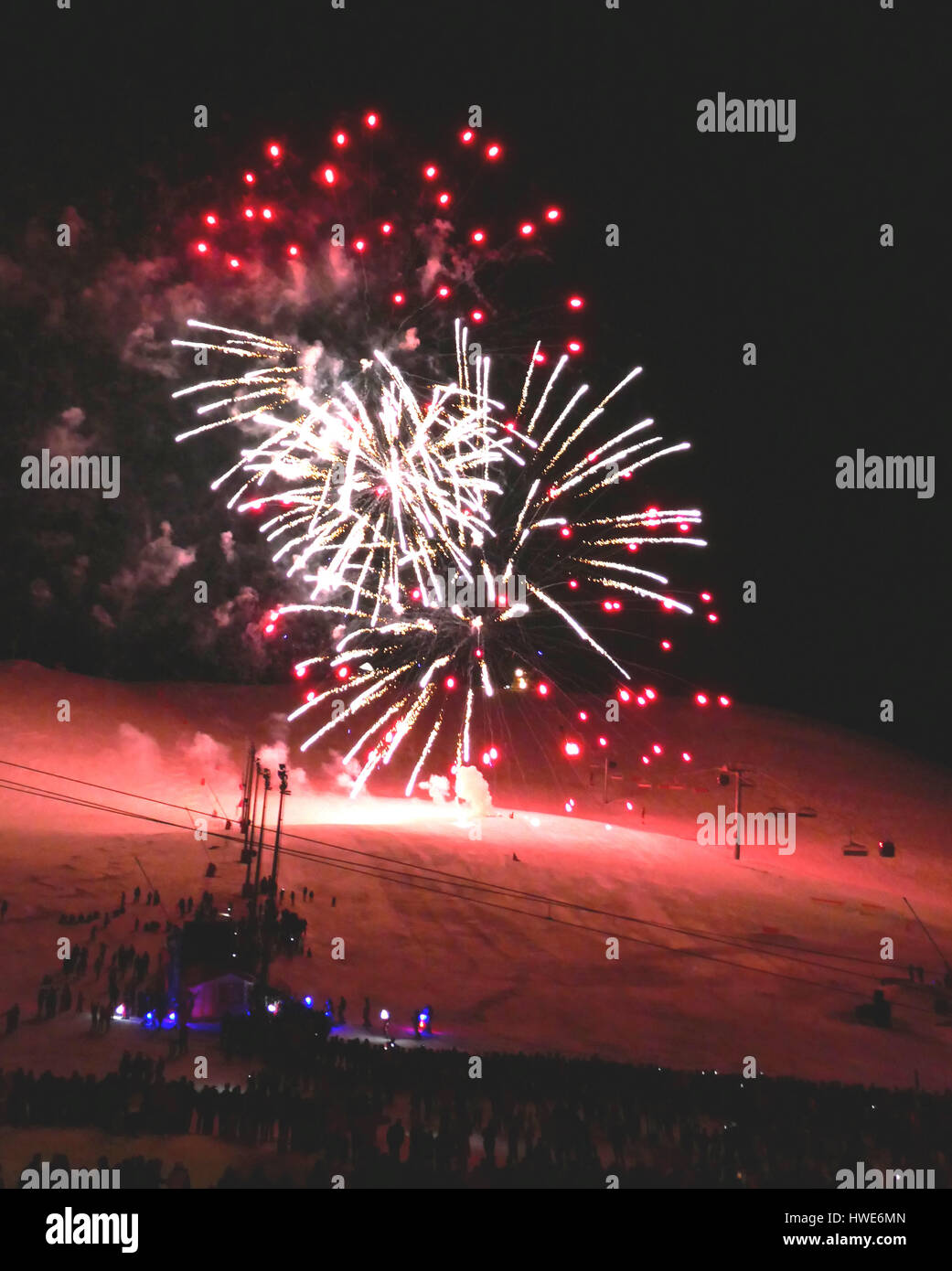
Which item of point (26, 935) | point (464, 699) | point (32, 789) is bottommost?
point (26, 935)

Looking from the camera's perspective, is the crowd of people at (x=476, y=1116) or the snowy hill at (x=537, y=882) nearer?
the crowd of people at (x=476, y=1116)

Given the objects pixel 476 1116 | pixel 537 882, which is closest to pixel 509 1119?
pixel 476 1116

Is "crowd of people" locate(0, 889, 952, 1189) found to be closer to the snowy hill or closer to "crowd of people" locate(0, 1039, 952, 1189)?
"crowd of people" locate(0, 1039, 952, 1189)

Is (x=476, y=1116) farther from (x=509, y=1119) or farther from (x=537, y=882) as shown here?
(x=537, y=882)

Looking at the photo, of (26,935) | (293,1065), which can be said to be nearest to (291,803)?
(26,935)

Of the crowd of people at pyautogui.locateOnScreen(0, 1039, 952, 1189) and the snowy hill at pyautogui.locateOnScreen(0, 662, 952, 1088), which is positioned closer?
the crowd of people at pyautogui.locateOnScreen(0, 1039, 952, 1189)

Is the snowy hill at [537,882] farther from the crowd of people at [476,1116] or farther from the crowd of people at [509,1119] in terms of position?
the crowd of people at [509,1119]

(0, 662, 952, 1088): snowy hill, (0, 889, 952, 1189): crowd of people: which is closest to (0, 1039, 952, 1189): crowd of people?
(0, 889, 952, 1189): crowd of people

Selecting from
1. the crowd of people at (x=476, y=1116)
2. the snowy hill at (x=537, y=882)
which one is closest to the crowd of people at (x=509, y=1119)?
the crowd of people at (x=476, y=1116)
